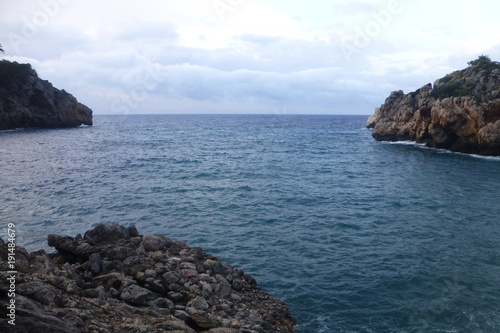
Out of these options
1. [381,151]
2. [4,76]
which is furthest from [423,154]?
[4,76]

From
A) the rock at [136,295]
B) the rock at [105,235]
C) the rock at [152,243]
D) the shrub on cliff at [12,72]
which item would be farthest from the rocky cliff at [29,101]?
the rock at [136,295]

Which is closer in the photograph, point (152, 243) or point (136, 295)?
point (136, 295)

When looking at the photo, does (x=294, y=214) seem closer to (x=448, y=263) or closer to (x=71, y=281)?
(x=448, y=263)

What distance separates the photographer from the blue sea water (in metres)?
17.5

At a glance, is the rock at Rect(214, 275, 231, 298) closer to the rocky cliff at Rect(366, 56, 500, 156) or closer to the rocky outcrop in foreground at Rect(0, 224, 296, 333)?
the rocky outcrop in foreground at Rect(0, 224, 296, 333)

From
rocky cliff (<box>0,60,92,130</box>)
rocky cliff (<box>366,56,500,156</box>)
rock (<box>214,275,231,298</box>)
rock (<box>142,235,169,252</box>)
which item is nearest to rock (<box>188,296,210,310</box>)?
rock (<box>214,275,231,298</box>)

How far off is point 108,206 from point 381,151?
59871 mm

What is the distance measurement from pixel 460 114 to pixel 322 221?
50.6 m

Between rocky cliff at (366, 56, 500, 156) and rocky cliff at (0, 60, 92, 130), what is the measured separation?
10983cm

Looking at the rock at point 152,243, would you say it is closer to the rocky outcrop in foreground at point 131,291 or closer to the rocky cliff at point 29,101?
the rocky outcrop in foreground at point 131,291

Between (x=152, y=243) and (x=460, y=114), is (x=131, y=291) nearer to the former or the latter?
(x=152, y=243)

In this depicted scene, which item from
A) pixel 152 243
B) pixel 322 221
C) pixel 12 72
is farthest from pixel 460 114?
pixel 12 72

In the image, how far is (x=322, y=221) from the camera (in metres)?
29.6

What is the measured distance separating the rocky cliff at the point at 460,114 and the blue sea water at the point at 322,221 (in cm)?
791
